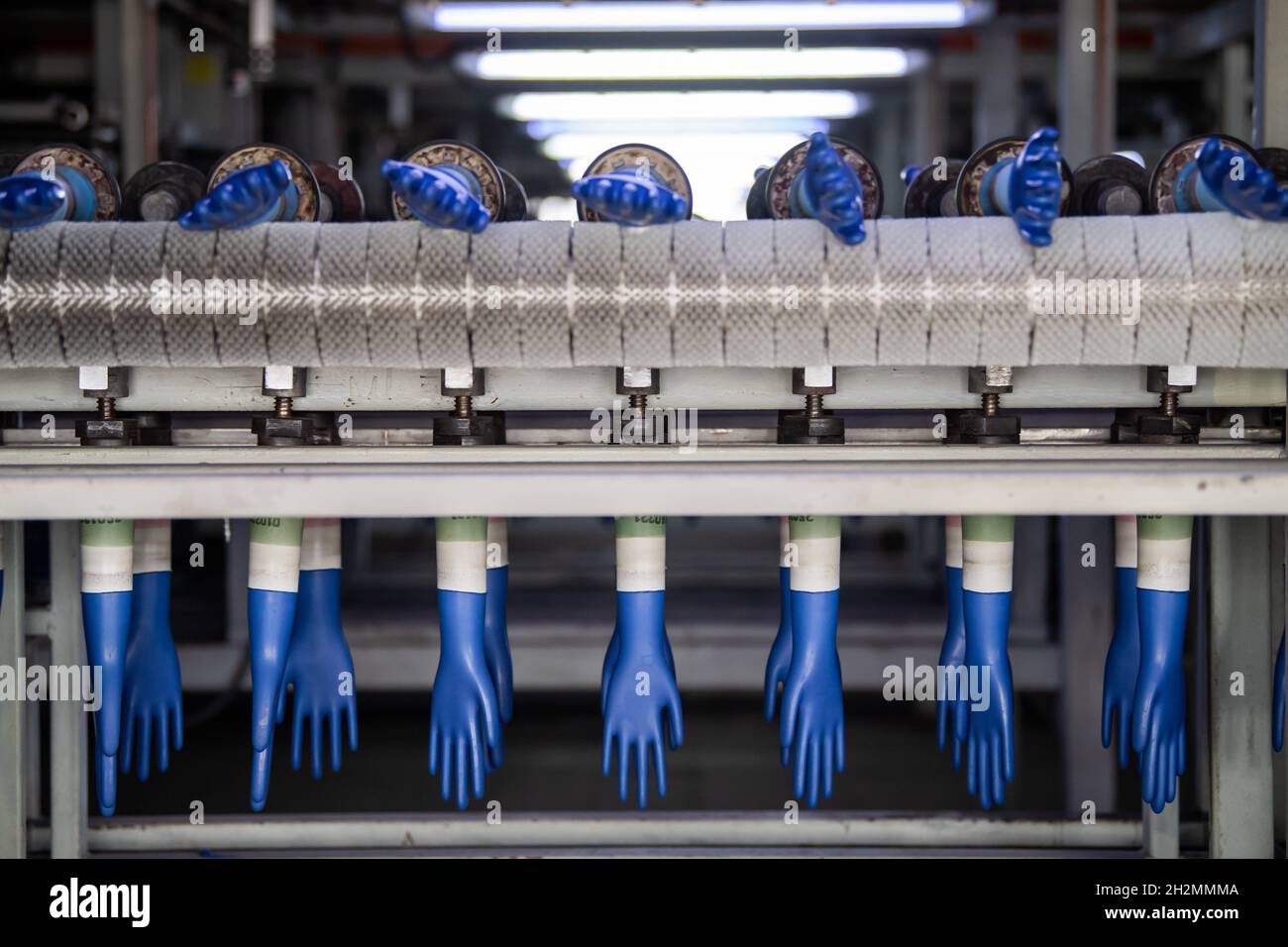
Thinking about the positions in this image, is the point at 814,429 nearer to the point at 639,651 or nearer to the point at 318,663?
the point at 639,651

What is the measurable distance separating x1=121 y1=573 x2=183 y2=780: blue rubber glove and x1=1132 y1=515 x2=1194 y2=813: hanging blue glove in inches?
39.5

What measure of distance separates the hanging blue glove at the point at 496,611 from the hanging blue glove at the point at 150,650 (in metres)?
0.34

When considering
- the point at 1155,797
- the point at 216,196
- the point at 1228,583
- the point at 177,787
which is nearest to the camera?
the point at 216,196

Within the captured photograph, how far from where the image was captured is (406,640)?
2.42 m

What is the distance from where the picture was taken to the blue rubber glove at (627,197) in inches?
35.4

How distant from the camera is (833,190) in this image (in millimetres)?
892

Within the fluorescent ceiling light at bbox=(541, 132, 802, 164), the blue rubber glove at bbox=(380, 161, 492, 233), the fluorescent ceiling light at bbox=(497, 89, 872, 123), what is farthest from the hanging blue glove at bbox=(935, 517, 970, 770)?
the fluorescent ceiling light at bbox=(541, 132, 802, 164)

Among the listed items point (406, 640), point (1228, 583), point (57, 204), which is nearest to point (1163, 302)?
point (1228, 583)

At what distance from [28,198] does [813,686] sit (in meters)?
0.85

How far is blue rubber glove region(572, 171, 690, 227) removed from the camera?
90 centimetres

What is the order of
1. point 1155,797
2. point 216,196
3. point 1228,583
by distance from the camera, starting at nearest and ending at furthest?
point 216,196 → point 1155,797 → point 1228,583

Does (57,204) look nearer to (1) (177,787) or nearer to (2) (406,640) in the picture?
(2) (406,640)

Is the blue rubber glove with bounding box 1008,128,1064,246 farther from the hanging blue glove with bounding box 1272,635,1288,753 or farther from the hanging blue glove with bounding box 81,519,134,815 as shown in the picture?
the hanging blue glove with bounding box 81,519,134,815
